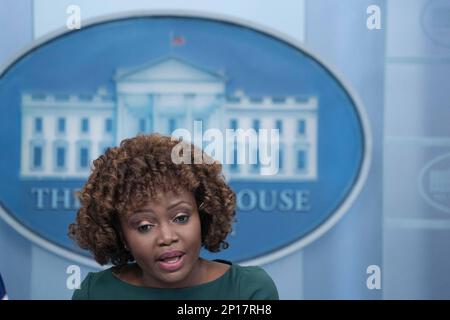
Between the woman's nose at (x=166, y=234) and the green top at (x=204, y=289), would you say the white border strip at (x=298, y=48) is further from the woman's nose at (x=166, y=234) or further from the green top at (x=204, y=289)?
the woman's nose at (x=166, y=234)

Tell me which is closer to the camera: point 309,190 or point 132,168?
point 132,168

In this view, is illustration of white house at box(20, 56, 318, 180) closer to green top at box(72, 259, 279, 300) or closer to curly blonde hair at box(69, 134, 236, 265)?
curly blonde hair at box(69, 134, 236, 265)

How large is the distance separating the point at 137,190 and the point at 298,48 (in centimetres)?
62

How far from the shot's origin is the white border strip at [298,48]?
1694 millimetres

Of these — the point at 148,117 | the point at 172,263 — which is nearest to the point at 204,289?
the point at 172,263

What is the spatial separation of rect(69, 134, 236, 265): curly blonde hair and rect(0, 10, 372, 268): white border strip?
0.82ft

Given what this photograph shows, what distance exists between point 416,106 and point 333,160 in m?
0.28

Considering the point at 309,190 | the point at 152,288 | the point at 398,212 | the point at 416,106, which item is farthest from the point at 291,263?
the point at 416,106

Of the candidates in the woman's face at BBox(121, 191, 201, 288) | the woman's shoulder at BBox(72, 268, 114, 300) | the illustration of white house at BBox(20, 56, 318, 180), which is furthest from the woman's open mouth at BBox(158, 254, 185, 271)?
the illustration of white house at BBox(20, 56, 318, 180)

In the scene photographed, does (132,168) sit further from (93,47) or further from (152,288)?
(93,47)

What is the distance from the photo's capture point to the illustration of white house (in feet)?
5.53

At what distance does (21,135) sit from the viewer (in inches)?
66.7

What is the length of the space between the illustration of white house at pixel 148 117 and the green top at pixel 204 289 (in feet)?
1.11
